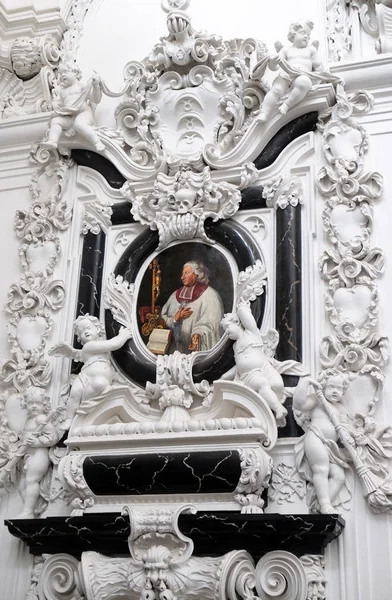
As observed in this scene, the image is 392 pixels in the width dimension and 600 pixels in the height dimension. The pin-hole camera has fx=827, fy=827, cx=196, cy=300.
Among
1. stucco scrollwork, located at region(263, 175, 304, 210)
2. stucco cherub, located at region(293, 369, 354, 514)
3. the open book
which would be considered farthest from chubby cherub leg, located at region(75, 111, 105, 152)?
stucco cherub, located at region(293, 369, 354, 514)

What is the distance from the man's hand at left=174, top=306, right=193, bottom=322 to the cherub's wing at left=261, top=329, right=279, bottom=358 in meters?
0.72

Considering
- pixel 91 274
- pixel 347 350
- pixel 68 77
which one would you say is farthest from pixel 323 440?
pixel 68 77

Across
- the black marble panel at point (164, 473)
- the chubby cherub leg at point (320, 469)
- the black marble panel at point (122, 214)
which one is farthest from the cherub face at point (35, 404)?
the chubby cherub leg at point (320, 469)

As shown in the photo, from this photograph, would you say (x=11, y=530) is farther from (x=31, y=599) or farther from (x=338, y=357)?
(x=338, y=357)

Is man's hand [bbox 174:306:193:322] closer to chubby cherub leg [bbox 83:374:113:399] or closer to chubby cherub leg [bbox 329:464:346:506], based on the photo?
chubby cherub leg [bbox 83:374:113:399]

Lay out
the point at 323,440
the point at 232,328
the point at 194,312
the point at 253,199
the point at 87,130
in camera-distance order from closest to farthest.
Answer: the point at 323,440 → the point at 232,328 → the point at 194,312 → the point at 253,199 → the point at 87,130

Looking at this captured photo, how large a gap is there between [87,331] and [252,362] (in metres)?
1.46

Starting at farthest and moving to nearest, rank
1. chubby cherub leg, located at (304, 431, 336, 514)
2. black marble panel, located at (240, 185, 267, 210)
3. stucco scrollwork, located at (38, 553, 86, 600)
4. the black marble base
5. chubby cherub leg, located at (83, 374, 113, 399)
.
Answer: black marble panel, located at (240, 185, 267, 210) → chubby cherub leg, located at (83, 374, 113, 399) → stucco scrollwork, located at (38, 553, 86, 600) → chubby cherub leg, located at (304, 431, 336, 514) → the black marble base

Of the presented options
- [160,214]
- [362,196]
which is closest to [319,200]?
[362,196]

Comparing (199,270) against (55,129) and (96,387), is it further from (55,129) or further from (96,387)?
(55,129)

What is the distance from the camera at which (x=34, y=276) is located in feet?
25.1

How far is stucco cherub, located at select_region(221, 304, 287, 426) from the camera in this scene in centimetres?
629

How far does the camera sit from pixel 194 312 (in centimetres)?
702

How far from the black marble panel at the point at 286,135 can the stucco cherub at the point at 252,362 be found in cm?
146
